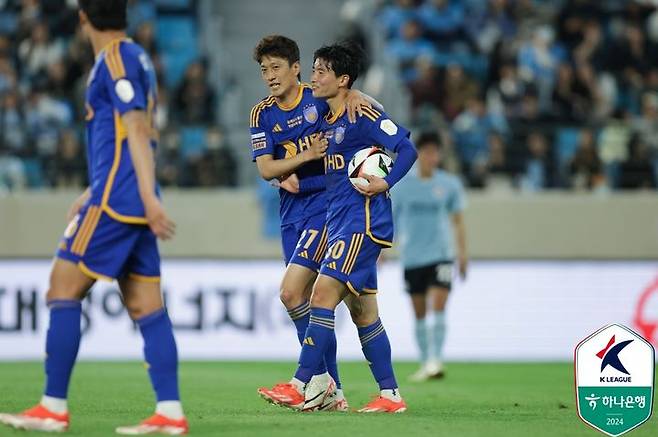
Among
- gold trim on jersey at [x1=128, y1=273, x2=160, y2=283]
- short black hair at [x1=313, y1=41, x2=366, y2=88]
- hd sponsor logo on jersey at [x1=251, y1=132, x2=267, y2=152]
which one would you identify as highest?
short black hair at [x1=313, y1=41, x2=366, y2=88]

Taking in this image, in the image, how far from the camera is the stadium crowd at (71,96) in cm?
1614

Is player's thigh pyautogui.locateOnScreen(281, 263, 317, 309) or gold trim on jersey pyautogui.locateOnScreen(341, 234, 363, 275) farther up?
gold trim on jersey pyautogui.locateOnScreen(341, 234, 363, 275)

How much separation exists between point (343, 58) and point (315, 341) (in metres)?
1.76

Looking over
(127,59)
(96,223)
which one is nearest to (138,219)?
(96,223)

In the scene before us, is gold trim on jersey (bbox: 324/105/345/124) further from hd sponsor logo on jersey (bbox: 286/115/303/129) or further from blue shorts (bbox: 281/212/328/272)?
blue shorts (bbox: 281/212/328/272)

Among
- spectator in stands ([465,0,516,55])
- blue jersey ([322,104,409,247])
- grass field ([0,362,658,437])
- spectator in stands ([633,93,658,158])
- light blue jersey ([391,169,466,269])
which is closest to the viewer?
grass field ([0,362,658,437])

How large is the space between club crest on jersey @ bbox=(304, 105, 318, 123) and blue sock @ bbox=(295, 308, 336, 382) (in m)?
1.28

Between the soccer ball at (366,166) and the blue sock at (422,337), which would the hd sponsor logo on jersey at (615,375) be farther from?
the blue sock at (422,337)

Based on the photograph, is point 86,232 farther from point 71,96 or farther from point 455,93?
point 455,93

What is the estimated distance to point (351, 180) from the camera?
8.05 m

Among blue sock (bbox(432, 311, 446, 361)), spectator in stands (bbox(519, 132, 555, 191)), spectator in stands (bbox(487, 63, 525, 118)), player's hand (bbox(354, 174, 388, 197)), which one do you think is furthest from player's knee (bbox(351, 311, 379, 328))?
spectator in stands (bbox(487, 63, 525, 118))

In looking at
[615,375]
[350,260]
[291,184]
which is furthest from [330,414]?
[615,375]

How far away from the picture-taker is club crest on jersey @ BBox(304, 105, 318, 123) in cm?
850

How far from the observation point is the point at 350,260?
7945 mm
